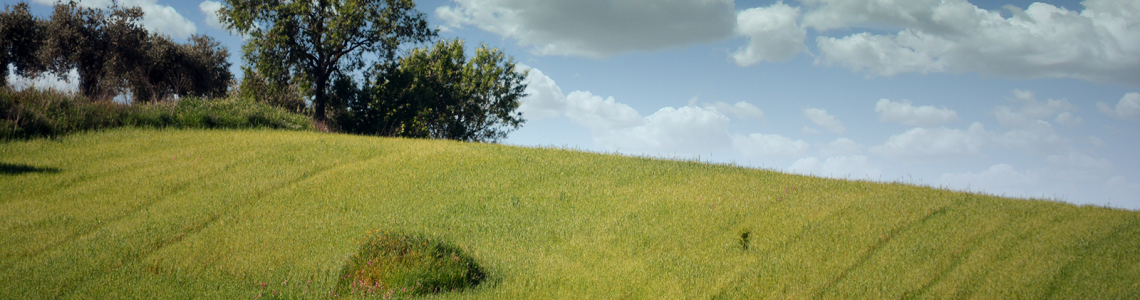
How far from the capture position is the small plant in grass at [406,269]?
8438 mm

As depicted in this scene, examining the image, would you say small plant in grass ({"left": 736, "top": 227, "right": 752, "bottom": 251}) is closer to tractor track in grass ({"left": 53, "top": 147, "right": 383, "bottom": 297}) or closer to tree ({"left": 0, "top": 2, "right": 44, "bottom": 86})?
tractor track in grass ({"left": 53, "top": 147, "right": 383, "bottom": 297})

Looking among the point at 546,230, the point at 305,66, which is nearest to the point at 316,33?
the point at 305,66

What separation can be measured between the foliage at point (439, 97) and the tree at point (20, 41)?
17399 millimetres

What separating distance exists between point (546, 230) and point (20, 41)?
124ft

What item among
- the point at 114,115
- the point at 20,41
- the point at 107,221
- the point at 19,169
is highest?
the point at 20,41

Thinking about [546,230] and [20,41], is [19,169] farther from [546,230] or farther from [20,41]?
[20,41]

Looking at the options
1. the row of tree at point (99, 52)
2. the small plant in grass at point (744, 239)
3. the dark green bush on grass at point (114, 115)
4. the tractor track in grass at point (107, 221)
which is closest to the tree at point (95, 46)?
the row of tree at point (99, 52)

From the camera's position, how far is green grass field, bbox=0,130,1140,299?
891cm

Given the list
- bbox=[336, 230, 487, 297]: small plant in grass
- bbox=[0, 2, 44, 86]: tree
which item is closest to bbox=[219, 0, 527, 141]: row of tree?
bbox=[0, 2, 44, 86]: tree

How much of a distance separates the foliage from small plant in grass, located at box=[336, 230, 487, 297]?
25433 mm

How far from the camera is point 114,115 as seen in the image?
22.1m

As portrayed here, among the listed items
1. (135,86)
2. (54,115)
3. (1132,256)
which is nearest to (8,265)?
(54,115)

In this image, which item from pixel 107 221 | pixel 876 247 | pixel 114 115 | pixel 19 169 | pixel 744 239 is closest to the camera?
pixel 876 247

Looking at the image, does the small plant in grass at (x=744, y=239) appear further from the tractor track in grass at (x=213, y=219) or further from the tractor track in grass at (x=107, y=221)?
the tractor track in grass at (x=107, y=221)
